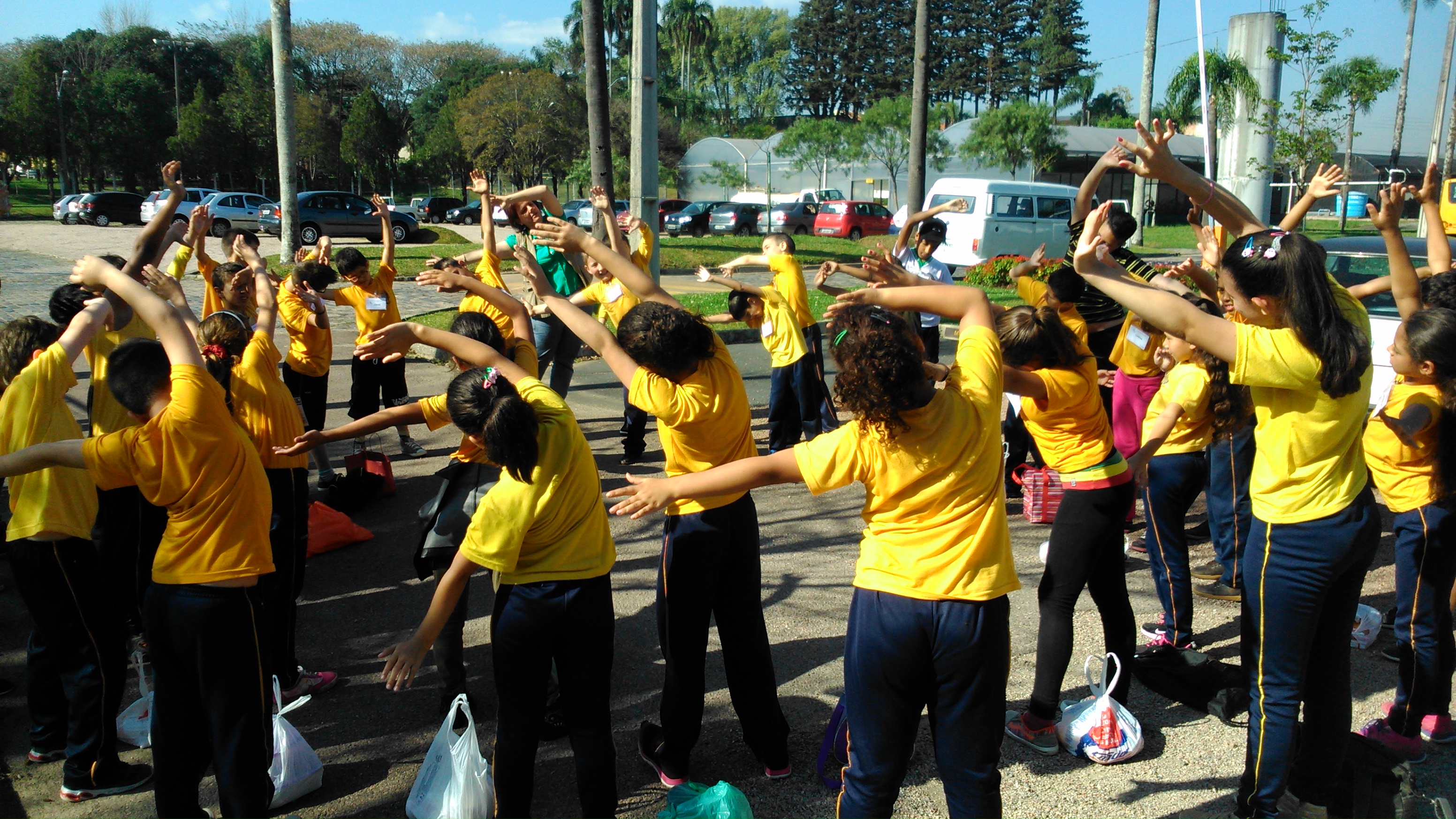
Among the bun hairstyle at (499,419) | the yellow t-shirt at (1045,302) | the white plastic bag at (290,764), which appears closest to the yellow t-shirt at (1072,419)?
the yellow t-shirt at (1045,302)


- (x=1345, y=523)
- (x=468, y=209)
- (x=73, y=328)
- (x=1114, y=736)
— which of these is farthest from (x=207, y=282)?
(x=468, y=209)

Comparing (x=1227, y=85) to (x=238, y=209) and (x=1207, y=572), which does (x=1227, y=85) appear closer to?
(x=1207, y=572)

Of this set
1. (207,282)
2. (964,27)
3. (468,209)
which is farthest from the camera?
(964,27)

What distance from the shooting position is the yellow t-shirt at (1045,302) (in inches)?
213

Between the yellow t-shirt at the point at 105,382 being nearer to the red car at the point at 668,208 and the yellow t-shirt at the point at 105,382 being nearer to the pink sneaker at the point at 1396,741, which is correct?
the pink sneaker at the point at 1396,741

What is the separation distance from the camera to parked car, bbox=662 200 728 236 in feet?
116

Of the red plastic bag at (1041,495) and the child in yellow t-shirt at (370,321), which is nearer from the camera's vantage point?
the red plastic bag at (1041,495)

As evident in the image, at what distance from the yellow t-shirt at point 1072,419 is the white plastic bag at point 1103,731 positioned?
750 millimetres

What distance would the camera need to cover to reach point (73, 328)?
346 cm

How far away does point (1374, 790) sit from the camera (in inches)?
125

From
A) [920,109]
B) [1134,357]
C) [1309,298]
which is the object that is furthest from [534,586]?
[920,109]

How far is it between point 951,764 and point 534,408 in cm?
155

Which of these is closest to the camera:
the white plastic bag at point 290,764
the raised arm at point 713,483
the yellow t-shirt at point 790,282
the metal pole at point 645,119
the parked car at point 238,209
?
the raised arm at point 713,483

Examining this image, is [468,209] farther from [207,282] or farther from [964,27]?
[964,27]
